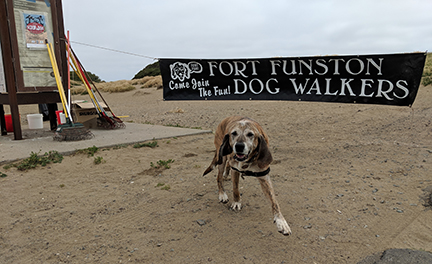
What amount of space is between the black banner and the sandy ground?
48.2 inches

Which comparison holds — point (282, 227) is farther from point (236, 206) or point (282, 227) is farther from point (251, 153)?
point (236, 206)

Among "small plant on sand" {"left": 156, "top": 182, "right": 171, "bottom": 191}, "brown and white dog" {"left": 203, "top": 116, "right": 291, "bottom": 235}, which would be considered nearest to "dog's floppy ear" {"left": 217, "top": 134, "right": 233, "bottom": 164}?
"brown and white dog" {"left": 203, "top": 116, "right": 291, "bottom": 235}

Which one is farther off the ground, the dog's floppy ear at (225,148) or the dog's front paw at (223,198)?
the dog's floppy ear at (225,148)

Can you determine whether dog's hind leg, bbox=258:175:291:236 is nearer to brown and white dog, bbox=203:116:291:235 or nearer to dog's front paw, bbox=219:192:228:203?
brown and white dog, bbox=203:116:291:235

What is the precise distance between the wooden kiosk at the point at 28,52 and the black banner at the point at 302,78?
2868 millimetres

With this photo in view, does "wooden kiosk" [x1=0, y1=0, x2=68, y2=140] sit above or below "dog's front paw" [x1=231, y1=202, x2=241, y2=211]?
above

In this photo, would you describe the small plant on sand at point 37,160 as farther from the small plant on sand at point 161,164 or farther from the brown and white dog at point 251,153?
the brown and white dog at point 251,153

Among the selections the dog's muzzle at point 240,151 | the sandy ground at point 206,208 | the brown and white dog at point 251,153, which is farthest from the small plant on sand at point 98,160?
the dog's muzzle at point 240,151

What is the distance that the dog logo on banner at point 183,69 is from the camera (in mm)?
7457

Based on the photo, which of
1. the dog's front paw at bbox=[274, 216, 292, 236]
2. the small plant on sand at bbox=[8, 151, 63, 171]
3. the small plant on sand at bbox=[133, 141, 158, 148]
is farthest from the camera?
the small plant on sand at bbox=[133, 141, 158, 148]

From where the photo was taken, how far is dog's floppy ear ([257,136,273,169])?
3.20 metres

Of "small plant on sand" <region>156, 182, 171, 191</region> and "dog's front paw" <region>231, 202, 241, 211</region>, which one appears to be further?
"small plant on sand" <region>156, 182, 171, 191</region>

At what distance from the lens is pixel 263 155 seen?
3213 mm

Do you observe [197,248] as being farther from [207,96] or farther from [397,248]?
[207,96]
